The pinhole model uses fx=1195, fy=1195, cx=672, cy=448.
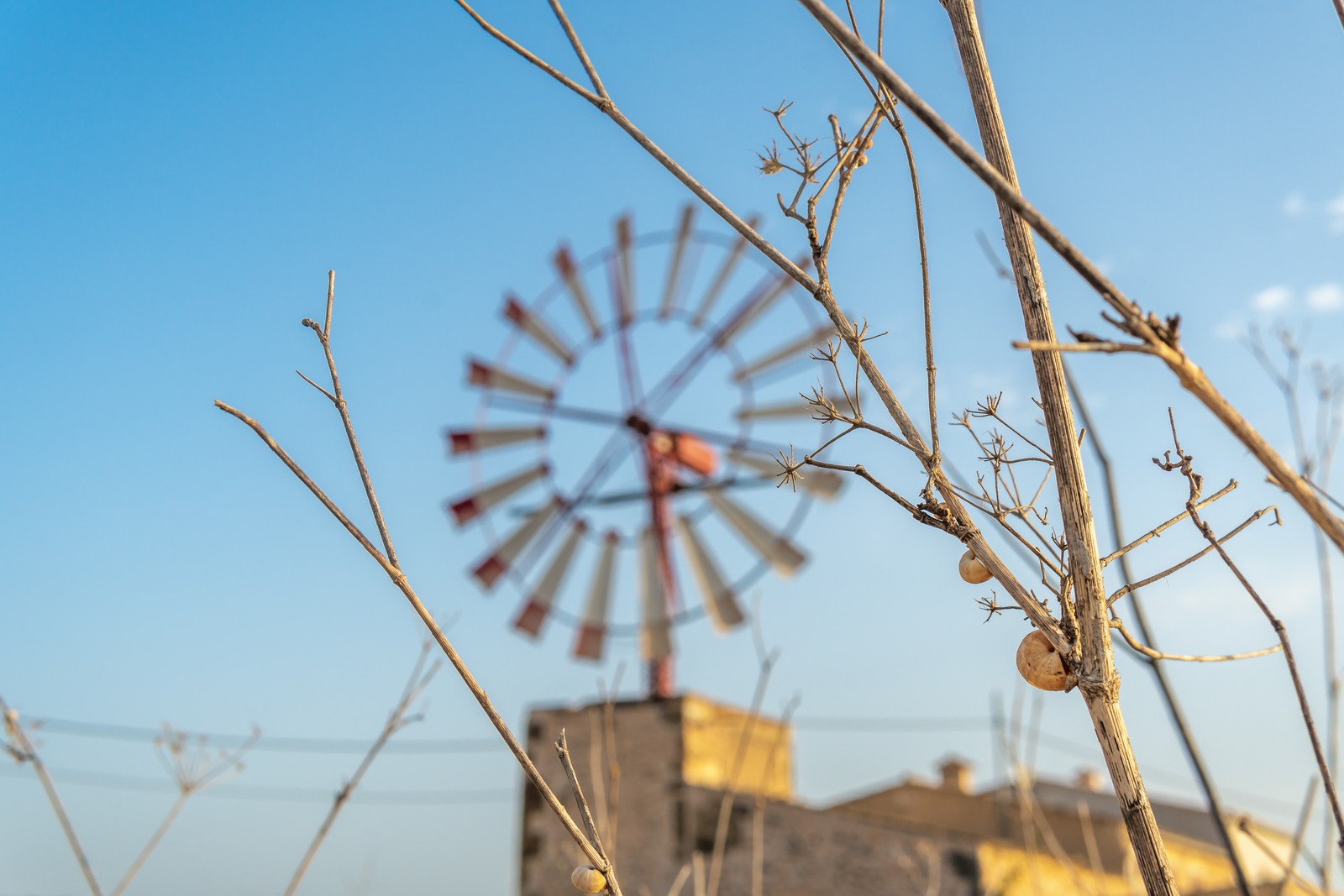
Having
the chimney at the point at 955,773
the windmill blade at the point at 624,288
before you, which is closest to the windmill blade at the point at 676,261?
the windmill blade at the point at 624,288

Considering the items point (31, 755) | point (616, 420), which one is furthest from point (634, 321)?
point (31, 755)

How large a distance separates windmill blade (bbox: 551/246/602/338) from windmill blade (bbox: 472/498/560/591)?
162 cm

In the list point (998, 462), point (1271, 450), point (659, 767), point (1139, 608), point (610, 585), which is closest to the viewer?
point (1271, 450)

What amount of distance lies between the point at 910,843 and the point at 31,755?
7193 millimetres

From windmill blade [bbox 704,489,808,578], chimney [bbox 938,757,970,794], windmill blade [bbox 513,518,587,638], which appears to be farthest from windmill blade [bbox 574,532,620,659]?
chimney [bbox 938,757,970,794]

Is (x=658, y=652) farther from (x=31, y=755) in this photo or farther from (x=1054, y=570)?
(x=1054, y=570)

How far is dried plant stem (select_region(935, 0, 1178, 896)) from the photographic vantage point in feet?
2.96

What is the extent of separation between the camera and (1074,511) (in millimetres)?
953

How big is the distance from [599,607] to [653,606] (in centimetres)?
50

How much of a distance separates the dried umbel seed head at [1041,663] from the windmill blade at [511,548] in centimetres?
980

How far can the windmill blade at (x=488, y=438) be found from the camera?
11.2 m

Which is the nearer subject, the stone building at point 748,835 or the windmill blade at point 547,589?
the stone building at point 748,835

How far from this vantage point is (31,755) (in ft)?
8.07

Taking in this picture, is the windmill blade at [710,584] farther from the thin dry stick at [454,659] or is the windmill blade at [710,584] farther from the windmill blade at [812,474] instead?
the thin dry stick at [454,659]
